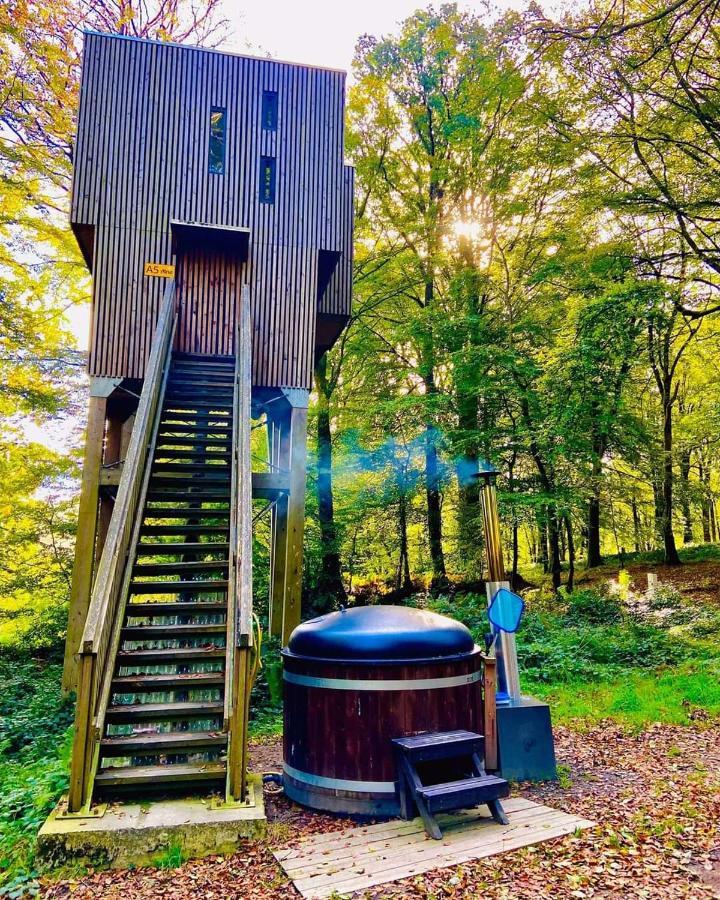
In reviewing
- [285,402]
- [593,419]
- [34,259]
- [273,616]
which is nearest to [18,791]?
[273,616]

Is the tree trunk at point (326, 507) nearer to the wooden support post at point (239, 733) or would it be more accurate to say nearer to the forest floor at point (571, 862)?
the forest floor at point (571, 862)

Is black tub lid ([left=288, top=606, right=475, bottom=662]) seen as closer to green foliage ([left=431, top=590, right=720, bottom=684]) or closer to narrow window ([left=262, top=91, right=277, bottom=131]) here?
green foliage ([left=431, top=590, right=720, bottom=684])

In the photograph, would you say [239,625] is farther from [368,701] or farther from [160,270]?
[160,270]

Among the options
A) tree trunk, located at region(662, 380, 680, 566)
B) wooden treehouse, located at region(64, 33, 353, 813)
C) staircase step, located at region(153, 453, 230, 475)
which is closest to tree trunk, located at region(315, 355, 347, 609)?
wooden treehouse, located at region(64, 33, 353, 813)

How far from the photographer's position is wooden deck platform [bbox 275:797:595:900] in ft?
13.5

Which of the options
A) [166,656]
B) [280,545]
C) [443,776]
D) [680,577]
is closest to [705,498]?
[680,577]

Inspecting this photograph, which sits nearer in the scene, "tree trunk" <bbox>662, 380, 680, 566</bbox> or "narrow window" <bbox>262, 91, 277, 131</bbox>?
"narrow window" <bbox>262, 91, 277, 131</bbox>

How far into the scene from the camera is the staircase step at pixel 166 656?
5.79 meters

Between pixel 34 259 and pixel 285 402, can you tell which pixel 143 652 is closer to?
pixel 285 402

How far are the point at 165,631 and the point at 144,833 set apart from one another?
77.7 inches

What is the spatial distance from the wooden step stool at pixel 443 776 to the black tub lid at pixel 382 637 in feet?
2.25

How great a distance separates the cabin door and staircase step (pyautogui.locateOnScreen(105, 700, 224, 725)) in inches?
251

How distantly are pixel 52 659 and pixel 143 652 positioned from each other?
31.0 feet

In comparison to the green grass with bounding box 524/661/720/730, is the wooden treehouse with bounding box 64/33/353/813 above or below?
above
